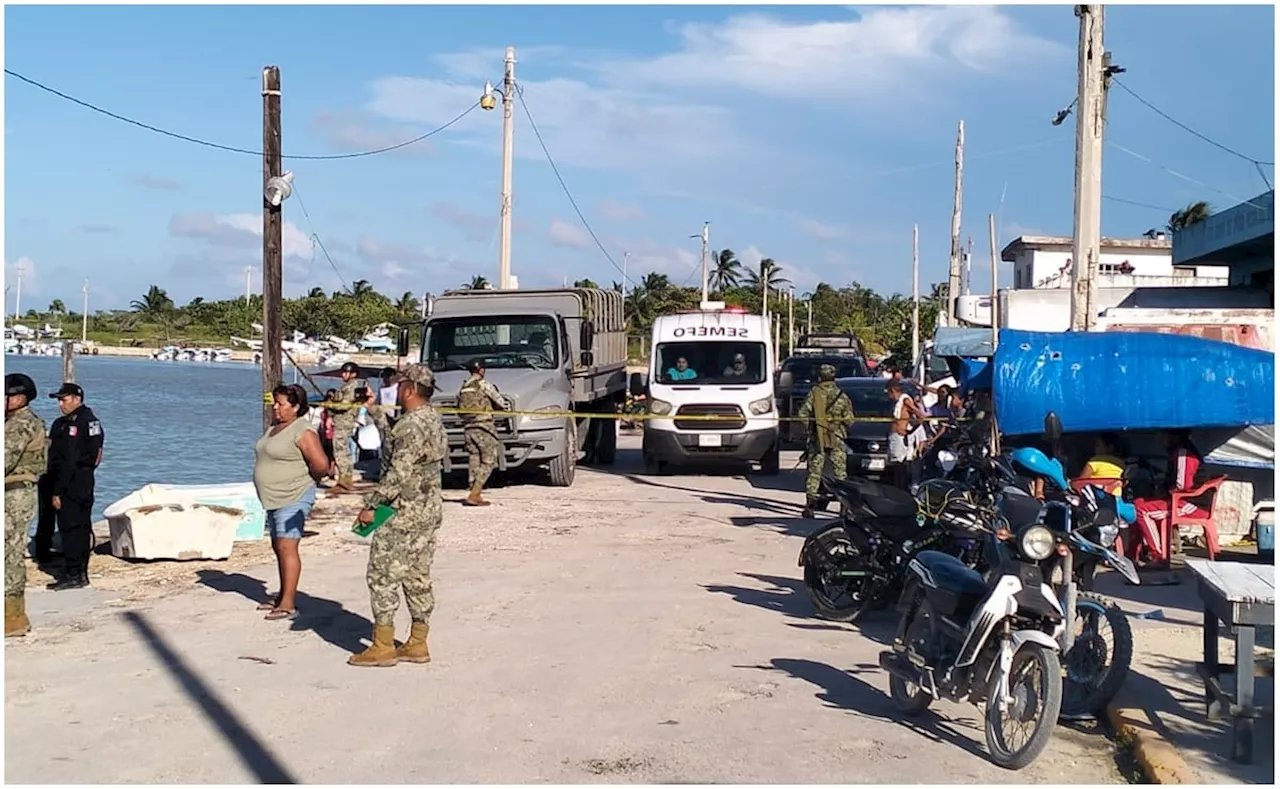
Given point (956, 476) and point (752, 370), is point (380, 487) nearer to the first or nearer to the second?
point (956, 476)

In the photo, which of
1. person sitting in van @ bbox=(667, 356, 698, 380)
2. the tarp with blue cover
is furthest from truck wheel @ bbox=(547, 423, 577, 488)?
the tarp with blue cover

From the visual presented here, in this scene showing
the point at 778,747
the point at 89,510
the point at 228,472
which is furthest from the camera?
the point at 228,472

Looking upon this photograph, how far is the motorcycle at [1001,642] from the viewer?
19.4 ft

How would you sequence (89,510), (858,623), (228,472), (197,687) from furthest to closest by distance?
(228,472)
(89,510)
(858,623)
(197,687)

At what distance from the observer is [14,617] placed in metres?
8.98

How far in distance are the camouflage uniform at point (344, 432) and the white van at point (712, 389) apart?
14.3ft

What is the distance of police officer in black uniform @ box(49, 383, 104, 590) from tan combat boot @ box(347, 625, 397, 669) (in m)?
3.74

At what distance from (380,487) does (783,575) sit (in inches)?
183

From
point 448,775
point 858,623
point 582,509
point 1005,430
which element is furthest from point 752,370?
point 448,775

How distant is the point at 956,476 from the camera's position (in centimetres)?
1099

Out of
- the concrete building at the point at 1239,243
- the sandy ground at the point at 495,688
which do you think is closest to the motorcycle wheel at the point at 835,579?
the sandy ground at the point at 495,688

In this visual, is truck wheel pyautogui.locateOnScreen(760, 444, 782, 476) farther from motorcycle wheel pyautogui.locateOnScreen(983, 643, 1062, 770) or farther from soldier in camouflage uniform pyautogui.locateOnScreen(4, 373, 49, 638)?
motorcycle wheel pyautogui.locateOnScreen(983, 643, 1062, 770)

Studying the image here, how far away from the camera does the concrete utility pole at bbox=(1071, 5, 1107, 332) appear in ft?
51.1

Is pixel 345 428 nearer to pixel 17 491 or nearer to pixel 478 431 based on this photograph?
pixel 478 431
